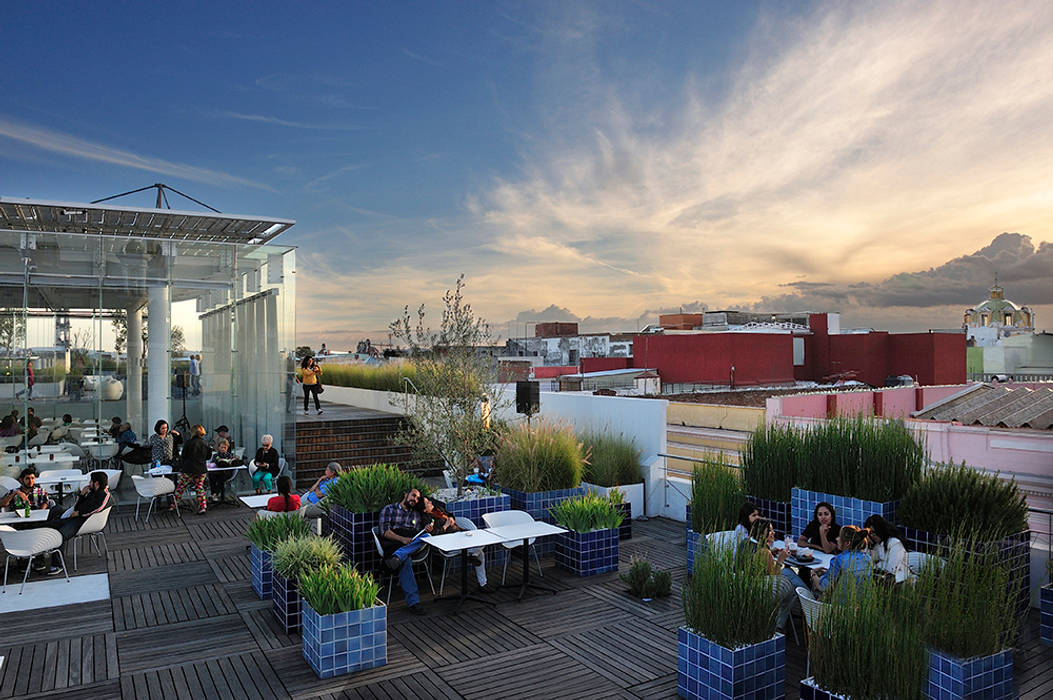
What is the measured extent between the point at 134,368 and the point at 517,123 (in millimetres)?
10519

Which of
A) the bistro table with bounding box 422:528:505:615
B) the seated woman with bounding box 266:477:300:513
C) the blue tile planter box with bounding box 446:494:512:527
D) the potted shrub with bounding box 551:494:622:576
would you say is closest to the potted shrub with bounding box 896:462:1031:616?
the potted shrub with bounding box 551:494:622:576

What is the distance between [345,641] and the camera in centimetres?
479

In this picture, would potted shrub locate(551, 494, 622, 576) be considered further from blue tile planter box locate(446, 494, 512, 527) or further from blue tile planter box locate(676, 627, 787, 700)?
Answer: blue tile planter box locate(676, 627, 787, 700)

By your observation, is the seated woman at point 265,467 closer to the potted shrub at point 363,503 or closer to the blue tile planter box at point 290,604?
the potted shrub at point 363,503

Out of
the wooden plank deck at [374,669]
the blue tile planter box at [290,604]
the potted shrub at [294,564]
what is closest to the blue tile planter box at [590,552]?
the wooden plank deck at [374,669]

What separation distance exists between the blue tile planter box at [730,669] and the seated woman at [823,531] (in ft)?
5.66

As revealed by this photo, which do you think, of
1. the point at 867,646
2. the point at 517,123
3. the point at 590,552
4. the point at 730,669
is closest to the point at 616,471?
the point at 590,552

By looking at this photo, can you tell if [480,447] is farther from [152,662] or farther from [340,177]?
[340,177]

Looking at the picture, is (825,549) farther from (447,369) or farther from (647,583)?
(447,369)

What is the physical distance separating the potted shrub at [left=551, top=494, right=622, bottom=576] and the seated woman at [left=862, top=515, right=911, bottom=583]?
2636 mm

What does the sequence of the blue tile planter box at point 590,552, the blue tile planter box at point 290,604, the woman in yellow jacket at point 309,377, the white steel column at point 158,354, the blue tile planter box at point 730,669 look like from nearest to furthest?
the blue tile planter box at point 730,669 < the blue tile planter box at point 290,604 < the blue tile planter box at point 590,552 < the white steel column at point 158,354 < the woman in yellow jacket at point 309,377

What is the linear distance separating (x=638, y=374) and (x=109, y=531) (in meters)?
24.7

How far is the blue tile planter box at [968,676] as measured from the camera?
3.55 m

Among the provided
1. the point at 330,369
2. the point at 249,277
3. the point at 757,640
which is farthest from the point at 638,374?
the point at 757,640
